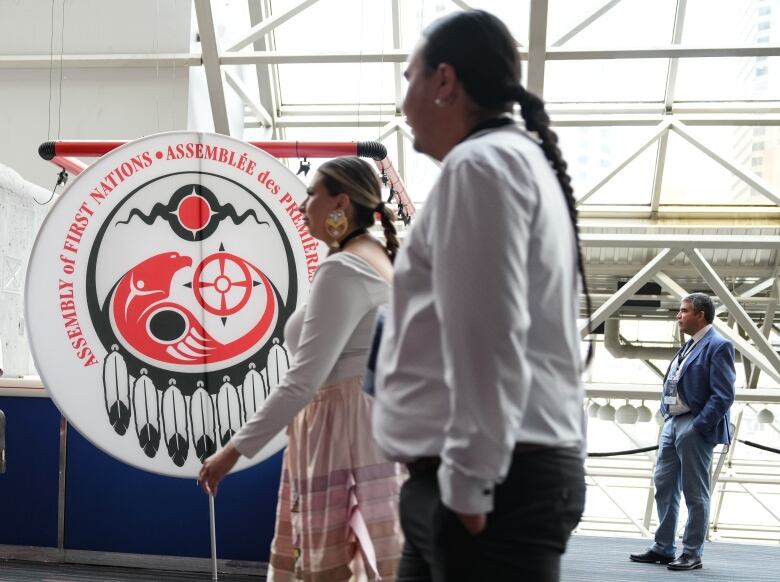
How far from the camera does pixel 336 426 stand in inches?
75.6

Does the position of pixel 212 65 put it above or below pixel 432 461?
above

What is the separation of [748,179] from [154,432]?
7.32 metres

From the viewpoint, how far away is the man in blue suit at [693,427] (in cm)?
508

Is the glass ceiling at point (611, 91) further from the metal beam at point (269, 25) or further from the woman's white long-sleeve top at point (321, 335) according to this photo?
the woman's white long-sleeve top at point (321, 335)

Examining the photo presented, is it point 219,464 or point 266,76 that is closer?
point 219,464

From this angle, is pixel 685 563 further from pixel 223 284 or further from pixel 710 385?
pixel 223 284

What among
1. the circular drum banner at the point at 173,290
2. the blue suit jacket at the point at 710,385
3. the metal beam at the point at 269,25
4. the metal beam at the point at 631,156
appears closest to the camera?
the circular drum banner at the point at 173,290

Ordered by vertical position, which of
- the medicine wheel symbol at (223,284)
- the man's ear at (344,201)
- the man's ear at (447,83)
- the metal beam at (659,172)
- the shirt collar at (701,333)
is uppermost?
the man's ear at (447,83)

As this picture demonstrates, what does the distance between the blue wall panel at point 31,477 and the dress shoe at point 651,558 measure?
10.1 ft

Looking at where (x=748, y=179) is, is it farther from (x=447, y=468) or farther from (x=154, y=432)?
(x=447, y=468)

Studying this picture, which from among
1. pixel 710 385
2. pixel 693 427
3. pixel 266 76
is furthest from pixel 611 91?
pixel 693 427

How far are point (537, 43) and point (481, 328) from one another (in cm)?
686

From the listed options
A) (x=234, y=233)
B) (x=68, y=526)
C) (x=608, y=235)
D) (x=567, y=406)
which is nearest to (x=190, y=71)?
(x=608, y=235)

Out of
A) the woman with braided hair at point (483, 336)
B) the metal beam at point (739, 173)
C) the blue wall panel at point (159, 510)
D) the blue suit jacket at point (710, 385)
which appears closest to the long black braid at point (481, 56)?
the woman with braided hair at point (483, 336)
